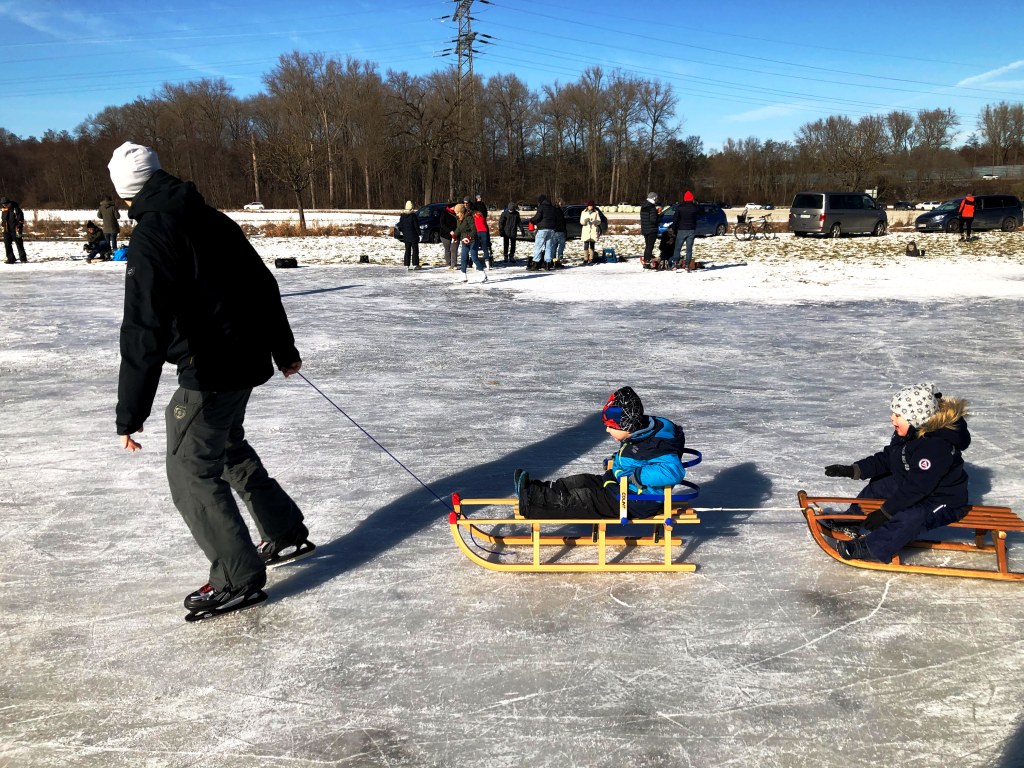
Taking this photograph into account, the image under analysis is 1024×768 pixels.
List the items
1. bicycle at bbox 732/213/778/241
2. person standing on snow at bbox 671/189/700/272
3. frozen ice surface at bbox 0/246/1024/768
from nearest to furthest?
frozen ice surface at bbox 0/246/1024/768
person standing on snow at bbox 671/189/700/272
bicycle at bbox 732/213/778/241

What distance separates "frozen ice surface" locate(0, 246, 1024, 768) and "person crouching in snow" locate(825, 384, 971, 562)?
218 millimetres

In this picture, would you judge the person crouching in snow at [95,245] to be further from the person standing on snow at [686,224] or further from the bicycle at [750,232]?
the bicycle at [750,232]

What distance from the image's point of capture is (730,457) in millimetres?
5137

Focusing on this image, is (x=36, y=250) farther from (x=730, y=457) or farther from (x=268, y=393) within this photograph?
(x=730, y=457)

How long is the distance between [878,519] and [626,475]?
1.13 metres

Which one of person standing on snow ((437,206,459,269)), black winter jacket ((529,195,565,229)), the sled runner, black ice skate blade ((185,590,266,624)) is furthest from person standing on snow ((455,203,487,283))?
black ice skate blade ((185,590,266,624))

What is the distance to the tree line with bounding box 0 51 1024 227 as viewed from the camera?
56312 mm

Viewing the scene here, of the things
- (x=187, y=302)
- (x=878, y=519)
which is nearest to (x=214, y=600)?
(x=187, y=302)

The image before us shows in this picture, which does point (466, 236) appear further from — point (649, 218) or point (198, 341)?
point (198, 341)

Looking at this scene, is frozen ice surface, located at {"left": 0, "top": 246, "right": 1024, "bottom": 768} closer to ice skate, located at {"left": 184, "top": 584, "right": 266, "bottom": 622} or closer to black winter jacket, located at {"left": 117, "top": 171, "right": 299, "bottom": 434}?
ice skate, located at {"left": 184, "top": 584, "right": 266, "bottom": 622}

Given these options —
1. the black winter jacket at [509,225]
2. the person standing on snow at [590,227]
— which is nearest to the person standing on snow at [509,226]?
the black winter jacket at [509,225]

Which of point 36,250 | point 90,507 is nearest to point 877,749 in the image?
point 90,507

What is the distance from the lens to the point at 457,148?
51.1m

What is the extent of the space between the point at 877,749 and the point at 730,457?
2840 mm
